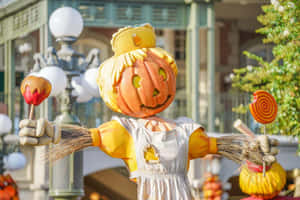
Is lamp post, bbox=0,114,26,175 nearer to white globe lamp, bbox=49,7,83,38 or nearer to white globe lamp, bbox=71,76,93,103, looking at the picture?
white globe lamp, bbox=71,76,93,103

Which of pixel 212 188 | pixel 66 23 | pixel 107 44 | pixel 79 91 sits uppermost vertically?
pixel 107 44

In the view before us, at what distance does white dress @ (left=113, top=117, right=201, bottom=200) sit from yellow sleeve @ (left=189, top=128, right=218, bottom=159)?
0.33ft

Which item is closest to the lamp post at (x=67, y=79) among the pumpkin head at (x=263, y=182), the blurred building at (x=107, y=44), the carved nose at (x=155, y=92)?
the pumpkin head at (x=263, y=182)

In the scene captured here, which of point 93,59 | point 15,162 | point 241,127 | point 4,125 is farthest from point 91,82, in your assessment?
point 4,125

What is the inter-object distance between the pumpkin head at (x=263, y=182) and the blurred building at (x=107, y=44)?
4.17 metres

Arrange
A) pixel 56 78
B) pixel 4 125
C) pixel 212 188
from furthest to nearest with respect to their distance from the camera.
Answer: pixel 212 188 → pixel 4 125 → pixel 56 78

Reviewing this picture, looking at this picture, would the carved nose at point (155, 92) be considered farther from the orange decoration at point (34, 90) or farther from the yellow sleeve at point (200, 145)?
the orange decoration at point (34, 90)

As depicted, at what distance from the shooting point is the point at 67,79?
694 centimetres

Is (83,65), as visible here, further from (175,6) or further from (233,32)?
(233,32)

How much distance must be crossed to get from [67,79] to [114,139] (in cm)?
229

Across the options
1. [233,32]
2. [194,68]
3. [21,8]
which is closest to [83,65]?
[194,68]

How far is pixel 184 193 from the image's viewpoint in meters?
4.82

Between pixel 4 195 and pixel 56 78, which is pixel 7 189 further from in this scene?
pixel 56 78

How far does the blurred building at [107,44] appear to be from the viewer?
37.6 feet
